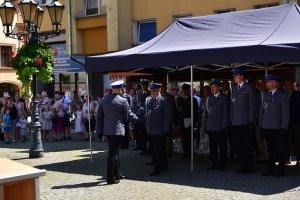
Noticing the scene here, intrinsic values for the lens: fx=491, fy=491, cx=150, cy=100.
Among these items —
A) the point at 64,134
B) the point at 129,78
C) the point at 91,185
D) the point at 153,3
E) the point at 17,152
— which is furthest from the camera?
the point at 153,3

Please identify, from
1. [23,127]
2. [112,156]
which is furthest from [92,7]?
[112,156]

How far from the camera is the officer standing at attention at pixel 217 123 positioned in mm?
10188

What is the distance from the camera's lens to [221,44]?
9.73 meters

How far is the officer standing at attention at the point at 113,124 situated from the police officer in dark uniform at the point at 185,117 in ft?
10.0

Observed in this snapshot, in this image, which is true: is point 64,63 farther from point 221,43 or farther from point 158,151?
point 221,43

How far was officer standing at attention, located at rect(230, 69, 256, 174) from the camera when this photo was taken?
382 inches

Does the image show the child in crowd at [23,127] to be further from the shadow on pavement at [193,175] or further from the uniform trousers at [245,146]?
the uniform trousers at [245,146]

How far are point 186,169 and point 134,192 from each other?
7.96 feet

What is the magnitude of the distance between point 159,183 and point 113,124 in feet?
4.59

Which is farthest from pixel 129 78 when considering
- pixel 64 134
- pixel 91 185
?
pixel 91 185

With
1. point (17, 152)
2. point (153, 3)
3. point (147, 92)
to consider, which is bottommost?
point (17, 152)

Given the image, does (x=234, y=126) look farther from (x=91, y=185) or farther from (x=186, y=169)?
(x=91, y=185)

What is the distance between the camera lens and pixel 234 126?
9.94 meters

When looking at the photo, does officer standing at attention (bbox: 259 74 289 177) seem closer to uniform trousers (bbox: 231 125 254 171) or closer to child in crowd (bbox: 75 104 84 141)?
uniform trousers (bbox: 231 125 254 171)
